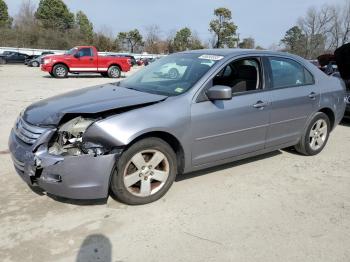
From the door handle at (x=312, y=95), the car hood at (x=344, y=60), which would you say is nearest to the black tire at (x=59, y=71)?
the car hood at (x=344, y=60)

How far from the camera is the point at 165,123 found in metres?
3.80

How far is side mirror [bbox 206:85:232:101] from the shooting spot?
404 centimetres

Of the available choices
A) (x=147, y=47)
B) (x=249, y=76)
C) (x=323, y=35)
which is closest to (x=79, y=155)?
(x=249, y=76)

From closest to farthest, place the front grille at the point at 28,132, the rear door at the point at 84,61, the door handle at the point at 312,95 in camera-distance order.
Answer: the front grille at the point at 28,132 < the door handle at the point at 312,95 < the rear door at the point at 84,61

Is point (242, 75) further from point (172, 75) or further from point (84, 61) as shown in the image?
point (84, 61)

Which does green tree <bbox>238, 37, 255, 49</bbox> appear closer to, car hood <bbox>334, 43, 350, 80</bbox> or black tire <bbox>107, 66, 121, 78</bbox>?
black tire <bbox>107, 66, 121, 78</bbox>

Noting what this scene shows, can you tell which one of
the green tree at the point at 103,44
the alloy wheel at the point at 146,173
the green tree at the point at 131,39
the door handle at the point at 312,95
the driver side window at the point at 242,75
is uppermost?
the green tree at the point at 131,39

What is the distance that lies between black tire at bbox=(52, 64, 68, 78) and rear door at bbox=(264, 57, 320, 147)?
1664 cm

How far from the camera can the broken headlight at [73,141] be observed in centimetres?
348

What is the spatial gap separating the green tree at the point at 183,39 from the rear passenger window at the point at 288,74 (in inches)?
2751

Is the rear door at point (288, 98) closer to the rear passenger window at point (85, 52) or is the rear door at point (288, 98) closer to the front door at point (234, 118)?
the front door at point (234, 118)

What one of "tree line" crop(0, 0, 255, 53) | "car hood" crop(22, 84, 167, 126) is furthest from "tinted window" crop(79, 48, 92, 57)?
"tree line" crop(0, 0, 255, 53)

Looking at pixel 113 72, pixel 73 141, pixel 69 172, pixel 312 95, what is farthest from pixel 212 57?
pixel 113 72

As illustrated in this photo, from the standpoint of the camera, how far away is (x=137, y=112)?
12.1ft
